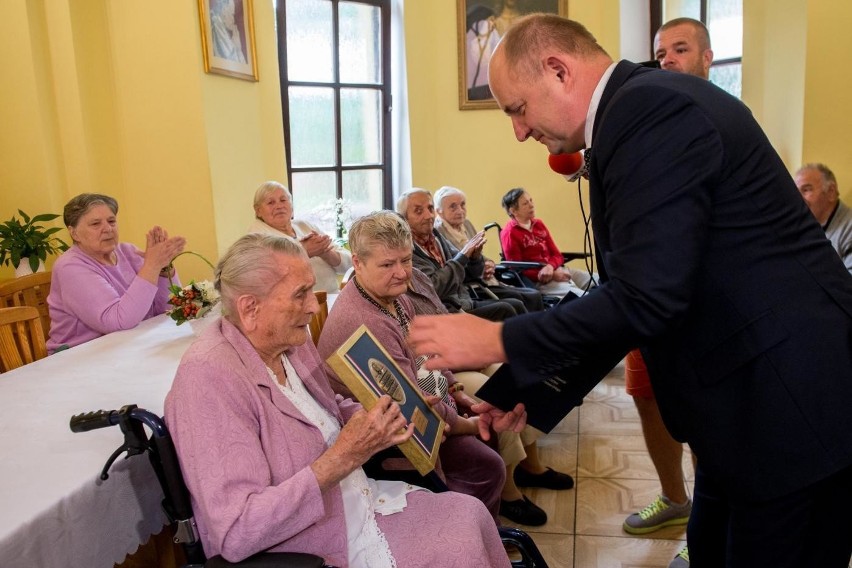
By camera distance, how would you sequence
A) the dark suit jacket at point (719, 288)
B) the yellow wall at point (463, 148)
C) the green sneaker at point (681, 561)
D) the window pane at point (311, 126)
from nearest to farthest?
the dark suit jacket at point (719, 288), the green sneaker at point (681, 561), the window pane at point (311, 126), the yellow wall at point (463, 148)

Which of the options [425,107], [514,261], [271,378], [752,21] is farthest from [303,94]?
[271,378]

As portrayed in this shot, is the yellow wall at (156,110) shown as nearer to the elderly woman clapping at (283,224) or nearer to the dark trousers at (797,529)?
the elderly woman clapping at (283,224)

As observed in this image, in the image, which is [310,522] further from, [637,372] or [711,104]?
[637,372]

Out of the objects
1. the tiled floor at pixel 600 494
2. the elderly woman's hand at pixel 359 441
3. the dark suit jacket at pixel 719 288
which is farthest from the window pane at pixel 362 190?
the dark suit jacket at pixel 719 288

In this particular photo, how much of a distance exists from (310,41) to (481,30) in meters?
1.35

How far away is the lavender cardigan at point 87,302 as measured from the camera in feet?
9.20

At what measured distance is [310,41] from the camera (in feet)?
17.2

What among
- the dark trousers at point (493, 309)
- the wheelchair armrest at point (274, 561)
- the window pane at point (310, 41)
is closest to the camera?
the wheelchair armrest at point (274, 561)

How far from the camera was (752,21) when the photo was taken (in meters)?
4.79

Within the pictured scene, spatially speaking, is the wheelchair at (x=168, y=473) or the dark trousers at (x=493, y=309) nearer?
the wheelchair at (x=168, y=473)

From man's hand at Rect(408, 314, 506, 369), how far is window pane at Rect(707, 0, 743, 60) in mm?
5021

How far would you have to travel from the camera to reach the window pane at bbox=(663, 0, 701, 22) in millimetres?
5574

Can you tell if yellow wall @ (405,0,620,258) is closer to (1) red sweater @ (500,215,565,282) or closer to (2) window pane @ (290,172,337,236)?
(2) window pane @ (290,172,337,236)

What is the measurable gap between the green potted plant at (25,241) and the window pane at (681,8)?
15.2 feet
